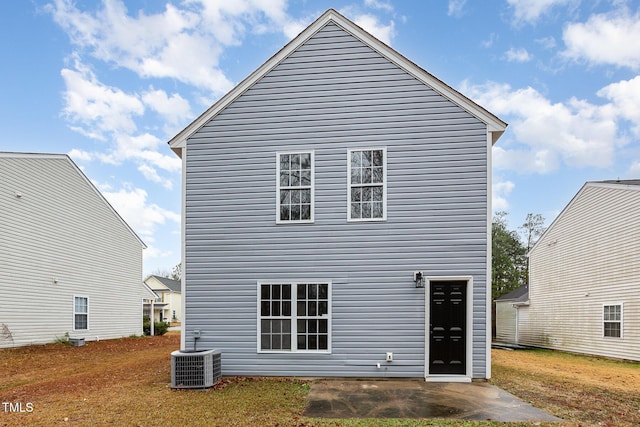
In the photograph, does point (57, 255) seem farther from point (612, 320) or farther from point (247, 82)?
point (612, 320)

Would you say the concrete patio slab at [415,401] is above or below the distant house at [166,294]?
above

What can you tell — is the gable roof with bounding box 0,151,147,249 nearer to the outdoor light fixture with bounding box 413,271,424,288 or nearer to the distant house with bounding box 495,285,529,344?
the outdoor light fixture with bounding box 413,271,424,288

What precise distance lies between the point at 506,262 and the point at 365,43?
27088mm

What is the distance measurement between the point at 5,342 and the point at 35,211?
4630mm

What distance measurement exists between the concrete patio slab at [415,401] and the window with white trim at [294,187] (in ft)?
11.2

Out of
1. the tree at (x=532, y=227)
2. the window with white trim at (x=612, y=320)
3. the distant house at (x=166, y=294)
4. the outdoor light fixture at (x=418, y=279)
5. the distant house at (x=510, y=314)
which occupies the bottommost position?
the distant house at (x=166, y=294)

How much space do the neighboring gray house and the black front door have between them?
21 mm

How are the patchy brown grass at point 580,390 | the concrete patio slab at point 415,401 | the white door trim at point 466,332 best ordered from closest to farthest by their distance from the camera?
the concrete patio slab at point 415,401, the patchy brown grass at point 580,390, the white door trim at point 466,332

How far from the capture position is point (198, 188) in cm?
820

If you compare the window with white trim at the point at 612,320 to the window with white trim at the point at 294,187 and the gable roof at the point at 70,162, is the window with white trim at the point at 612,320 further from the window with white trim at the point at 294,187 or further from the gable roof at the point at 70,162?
the gable roof at the point at 70,162

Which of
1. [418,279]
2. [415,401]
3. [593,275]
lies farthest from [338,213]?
[593,275]

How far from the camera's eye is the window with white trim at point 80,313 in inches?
603

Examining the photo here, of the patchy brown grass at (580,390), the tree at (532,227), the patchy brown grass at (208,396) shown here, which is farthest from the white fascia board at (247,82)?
the tree at (532,227)

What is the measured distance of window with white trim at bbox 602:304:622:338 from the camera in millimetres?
12867
